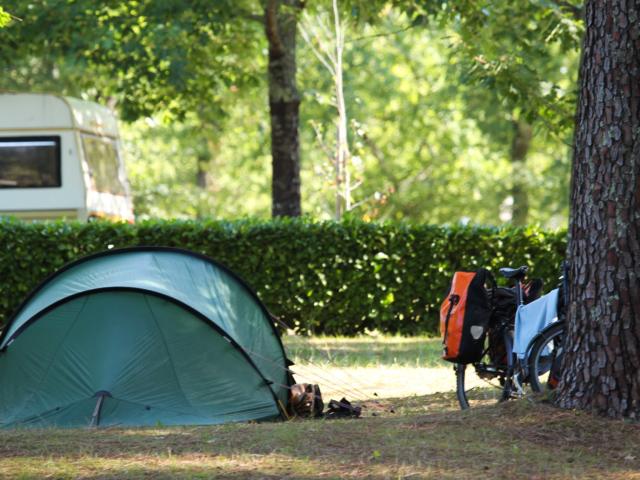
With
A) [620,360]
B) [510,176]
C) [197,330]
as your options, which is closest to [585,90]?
[620,360]

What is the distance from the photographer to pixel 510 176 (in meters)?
31.6

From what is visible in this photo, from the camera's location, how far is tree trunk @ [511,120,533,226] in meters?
30.9

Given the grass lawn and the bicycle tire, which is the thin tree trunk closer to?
the bicycle tire

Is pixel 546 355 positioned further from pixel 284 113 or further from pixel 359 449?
pixel 284 113

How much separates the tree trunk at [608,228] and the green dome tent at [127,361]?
260 centimetres

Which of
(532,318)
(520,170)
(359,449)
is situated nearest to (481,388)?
(532,318)

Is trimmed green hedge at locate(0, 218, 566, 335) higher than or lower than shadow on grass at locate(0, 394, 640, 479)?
higher

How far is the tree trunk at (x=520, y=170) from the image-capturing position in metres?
30.9

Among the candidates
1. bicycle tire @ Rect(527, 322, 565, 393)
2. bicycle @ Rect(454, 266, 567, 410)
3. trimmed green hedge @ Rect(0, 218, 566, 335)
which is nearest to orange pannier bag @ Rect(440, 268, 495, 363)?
bicycle @ Rect(454, 266, 567, 410)

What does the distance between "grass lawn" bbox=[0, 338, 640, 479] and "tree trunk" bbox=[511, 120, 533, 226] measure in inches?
965

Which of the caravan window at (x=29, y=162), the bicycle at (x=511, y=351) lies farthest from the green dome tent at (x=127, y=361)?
the caravan window at (x=29, y=162)

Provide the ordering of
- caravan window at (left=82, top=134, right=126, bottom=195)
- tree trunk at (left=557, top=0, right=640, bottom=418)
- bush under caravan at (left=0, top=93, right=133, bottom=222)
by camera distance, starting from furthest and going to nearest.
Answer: caravan window at (left=82, top=134, right=126, bottom=195) < bush under caravan at (left=0, top=93, right=133, bottom=222) < tree trunk at (left=557, top=0, right=640, bottom=418)

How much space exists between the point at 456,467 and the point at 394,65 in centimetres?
2919

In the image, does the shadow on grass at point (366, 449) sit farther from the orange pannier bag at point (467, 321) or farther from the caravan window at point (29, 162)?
the caravan window at point (29, 162)
